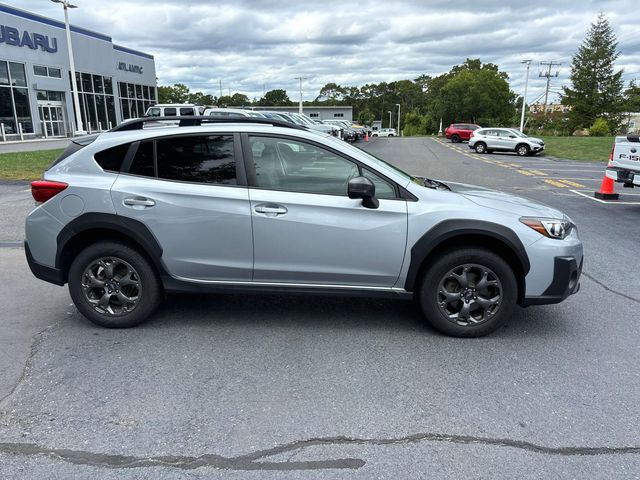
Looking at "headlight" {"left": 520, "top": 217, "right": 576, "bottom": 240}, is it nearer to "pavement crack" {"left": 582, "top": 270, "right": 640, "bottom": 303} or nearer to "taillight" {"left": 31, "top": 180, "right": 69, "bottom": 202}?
"pavement crack" {"left": 582, "top": 270, "right": 640, "bottom": 303}

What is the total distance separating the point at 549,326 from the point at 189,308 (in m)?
3.32

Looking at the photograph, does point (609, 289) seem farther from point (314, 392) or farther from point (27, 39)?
point (27, 39)

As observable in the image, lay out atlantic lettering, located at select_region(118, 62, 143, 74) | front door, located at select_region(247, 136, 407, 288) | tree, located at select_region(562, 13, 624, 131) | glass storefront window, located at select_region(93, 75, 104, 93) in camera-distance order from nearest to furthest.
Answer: front door, located at select_region(247, 136, 407, 288), glass storefront window, located at select_region(93, 75, 104, 93), atlantic lettering, located at select_region(118, 62, 143, 74), tree, located at select_region(562, 13, 624, 131)

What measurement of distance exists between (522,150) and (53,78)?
30492 millimetres

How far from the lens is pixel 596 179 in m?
15.9

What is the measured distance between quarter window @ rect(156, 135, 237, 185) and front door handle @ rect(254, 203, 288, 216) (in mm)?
369

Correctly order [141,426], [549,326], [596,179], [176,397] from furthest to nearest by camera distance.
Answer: [596,179], [549,326], [176,397], [141,426]

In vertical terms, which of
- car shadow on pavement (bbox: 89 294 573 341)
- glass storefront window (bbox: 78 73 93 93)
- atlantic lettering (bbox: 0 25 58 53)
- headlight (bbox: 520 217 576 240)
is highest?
atlantic lettering (bbox: 0 25 58 53)

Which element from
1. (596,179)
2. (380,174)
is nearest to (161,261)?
(380,174)

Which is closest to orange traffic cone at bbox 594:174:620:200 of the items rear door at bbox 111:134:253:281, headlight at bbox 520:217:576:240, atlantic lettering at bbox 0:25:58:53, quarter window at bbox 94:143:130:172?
headlight at bbox 520:217:576:240

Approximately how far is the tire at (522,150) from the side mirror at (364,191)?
26374 millimetres

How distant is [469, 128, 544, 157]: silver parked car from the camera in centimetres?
2750

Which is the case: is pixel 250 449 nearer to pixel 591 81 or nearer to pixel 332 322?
pixel 332 322

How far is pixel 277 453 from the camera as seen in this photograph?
108 inches
